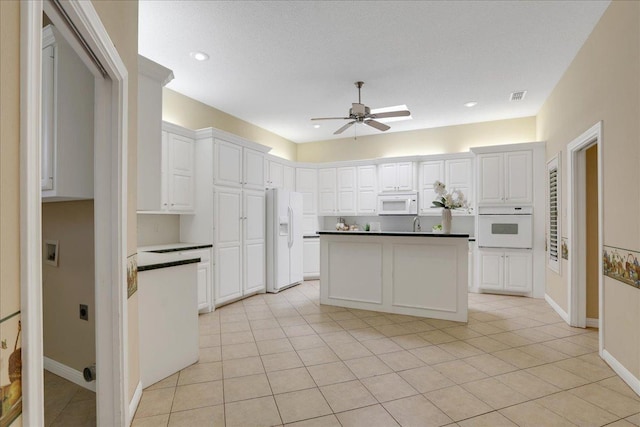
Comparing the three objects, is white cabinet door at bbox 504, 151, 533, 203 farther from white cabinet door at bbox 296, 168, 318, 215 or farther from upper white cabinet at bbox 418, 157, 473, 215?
white cabinet door at bbox 296, 168, 318, 215

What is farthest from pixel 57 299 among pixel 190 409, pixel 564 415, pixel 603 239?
pixel 603 239

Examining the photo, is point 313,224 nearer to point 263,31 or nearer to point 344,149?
Answer: point 344,149

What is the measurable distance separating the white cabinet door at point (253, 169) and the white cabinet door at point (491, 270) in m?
3.82

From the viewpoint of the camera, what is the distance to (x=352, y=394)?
223 centimetres

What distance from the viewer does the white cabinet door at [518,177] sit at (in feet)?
16.5

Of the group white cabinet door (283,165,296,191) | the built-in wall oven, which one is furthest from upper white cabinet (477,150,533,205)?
white cabinet door (283,165,296,191)

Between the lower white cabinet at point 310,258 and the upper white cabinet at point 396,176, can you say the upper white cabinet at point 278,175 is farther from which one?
the upper white cabinet at point 396,176

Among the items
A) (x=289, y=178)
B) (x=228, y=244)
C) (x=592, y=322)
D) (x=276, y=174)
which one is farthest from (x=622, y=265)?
(x=289, y=178)

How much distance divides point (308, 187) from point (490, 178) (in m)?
3.37

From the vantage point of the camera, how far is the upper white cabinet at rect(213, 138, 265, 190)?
175 inches

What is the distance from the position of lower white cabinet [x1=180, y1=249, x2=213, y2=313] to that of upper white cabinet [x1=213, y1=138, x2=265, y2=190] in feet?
3.20

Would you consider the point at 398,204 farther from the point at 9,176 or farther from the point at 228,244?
Result: the point at 9,176

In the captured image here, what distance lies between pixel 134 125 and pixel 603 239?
3.75 meters

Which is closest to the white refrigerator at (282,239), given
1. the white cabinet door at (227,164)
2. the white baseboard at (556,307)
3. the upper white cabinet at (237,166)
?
the upper white cabinet at (237,166)
